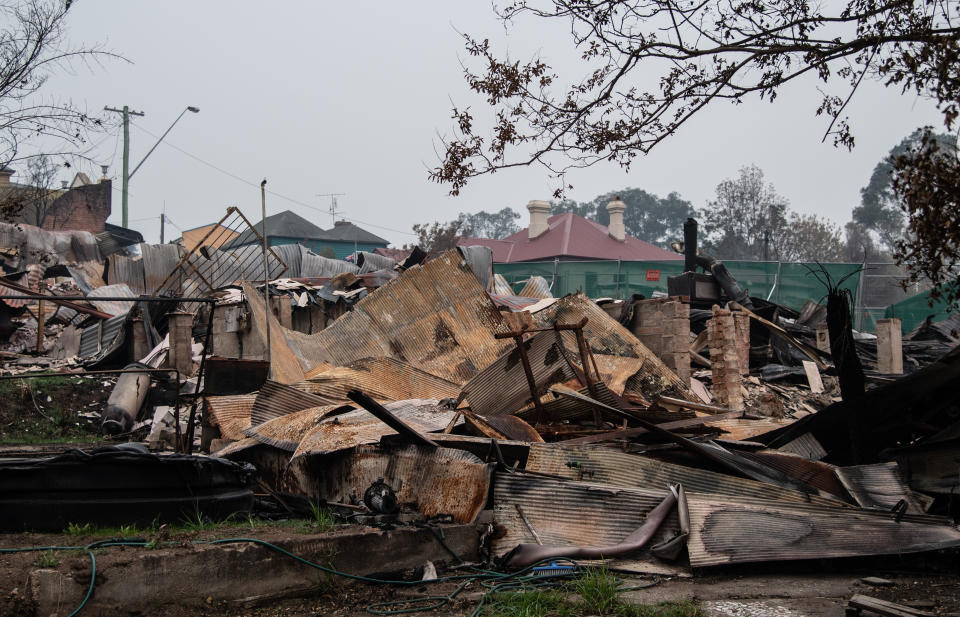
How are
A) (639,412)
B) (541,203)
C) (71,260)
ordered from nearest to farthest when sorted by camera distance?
(639,412), (71,260), (541,203)

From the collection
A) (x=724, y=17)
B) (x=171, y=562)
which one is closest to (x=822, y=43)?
(x=724, y=17)

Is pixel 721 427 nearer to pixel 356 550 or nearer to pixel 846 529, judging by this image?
pixel 846 529

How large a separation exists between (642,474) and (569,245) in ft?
94.8

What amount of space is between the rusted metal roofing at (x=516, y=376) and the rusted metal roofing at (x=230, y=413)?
2.15 meters

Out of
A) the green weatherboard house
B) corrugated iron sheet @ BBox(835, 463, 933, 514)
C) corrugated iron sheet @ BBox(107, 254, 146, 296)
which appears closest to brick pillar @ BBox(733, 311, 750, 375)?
corrugated iron sheet @ BBox(835, 463, 933, 514)

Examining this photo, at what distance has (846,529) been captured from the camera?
180 inches

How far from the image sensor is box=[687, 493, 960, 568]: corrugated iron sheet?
14.3ft

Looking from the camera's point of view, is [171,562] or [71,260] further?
[71,260]

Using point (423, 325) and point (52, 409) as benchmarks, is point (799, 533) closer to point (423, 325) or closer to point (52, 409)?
point (423, 325)

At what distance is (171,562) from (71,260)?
80.4 ft

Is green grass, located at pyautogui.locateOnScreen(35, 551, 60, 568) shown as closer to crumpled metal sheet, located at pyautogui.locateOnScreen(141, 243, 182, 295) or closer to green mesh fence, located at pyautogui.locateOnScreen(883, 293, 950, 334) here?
green mesh fence, located at pyautogui.locateOnScreen(883, 293, 950, 334)

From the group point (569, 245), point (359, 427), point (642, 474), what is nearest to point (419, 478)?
point (359, 427)

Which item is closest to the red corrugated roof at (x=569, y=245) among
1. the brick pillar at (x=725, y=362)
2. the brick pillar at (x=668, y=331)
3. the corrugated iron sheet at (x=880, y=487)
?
the brick pillar at (x=668, y=331)

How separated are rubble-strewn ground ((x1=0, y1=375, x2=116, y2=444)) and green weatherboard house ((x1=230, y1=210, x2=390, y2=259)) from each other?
117 ft
